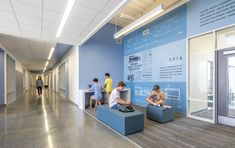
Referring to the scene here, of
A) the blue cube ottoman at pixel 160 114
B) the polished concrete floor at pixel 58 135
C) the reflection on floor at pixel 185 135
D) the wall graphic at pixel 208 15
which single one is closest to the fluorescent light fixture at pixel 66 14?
the polished concrete floor at pixel 58 135

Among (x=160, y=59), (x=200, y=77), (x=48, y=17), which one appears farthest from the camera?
(x=160, y=59)

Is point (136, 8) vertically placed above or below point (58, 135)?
above

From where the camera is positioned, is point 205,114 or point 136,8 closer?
point 205,114

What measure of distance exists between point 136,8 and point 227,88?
4.21 m

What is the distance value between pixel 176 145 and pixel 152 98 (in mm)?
1716

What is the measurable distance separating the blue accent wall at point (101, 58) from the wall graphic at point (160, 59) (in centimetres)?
62

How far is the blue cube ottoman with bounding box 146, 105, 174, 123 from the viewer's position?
349 cm

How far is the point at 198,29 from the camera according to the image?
3857mm

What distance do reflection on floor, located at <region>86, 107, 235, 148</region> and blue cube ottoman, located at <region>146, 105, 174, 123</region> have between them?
0.14 meters

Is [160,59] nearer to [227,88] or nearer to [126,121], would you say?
[227,88]

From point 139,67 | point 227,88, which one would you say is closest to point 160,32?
point 139,67

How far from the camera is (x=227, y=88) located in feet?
11.0

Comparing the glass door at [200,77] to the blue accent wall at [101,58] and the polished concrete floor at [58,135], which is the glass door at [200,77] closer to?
the polished concrete floor at [58,135]

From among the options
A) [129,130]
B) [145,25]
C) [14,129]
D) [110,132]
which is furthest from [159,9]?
[14,129]
